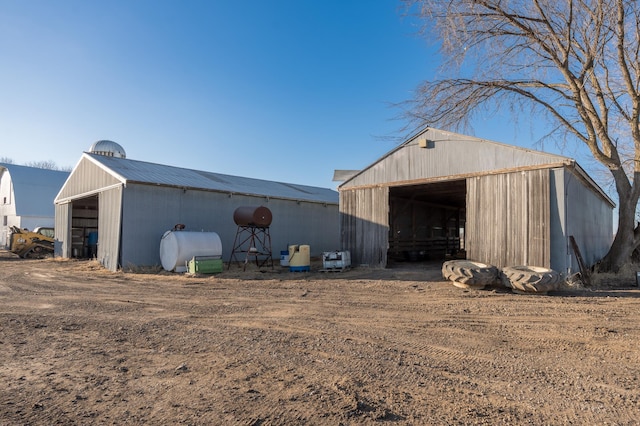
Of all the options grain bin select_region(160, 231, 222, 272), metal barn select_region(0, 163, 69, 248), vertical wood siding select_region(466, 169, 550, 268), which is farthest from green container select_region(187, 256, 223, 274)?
metal barn select_region(0, 163, 69, 248)

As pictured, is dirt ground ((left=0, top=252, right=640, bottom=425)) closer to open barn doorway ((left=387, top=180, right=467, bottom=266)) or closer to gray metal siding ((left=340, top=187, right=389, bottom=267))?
gray metal siding ((left=340, top=187, right=389, bottom=267))

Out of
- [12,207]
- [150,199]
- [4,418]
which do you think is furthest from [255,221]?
[12,207]

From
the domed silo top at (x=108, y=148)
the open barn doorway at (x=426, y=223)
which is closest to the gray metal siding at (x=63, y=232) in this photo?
the domed silo top at (x=108, y=148)

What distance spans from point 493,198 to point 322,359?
9307mm

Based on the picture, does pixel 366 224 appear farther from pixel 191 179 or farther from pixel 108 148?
pixel 108 148

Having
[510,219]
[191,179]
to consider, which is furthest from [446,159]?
[191,179]

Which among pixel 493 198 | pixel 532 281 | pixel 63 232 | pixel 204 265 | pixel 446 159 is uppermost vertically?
pixel 446 159

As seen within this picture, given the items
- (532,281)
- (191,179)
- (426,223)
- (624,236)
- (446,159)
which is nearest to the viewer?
(532,281)

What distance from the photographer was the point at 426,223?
22.9 m

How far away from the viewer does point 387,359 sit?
491 centimetres

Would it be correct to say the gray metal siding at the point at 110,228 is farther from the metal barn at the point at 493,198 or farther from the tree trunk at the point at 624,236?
the tree trunk at the point at 624,236

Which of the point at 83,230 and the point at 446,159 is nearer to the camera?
the point at 446,159

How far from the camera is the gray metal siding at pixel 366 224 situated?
1509 cm

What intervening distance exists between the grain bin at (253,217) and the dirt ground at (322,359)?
6715 mm
